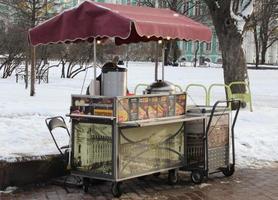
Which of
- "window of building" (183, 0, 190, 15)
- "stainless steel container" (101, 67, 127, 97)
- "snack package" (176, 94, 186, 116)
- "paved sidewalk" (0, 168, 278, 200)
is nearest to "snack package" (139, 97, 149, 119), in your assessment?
"stainless steel container" (101, 67, 127, 97)

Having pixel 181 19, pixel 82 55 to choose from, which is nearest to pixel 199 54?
pixel 82 55

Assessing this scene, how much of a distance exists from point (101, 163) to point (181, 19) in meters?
2.43

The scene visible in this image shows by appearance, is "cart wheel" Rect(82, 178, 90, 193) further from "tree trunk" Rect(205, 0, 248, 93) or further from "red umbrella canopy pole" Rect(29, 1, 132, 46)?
"tree trunk" Rect(205, 0, 248, 93)

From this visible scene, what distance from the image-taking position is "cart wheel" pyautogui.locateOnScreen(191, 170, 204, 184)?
816 centimetres

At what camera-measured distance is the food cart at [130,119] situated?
717 cm

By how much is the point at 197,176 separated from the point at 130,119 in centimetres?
155

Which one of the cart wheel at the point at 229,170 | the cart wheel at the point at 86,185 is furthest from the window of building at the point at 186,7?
the cart wheel at the point at 86,185

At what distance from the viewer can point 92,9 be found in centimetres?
730

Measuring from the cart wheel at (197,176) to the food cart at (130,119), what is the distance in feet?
0.05

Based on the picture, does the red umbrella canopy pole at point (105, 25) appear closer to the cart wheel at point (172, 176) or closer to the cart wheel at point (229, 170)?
the cart wheel at point (172, 176)

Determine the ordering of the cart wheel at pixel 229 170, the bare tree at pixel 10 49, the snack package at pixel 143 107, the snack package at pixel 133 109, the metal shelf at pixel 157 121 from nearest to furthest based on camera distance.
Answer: the metal shelf at pixel 157 121
the snack package at pixel 133 109
the snack package at pixel 143 107
the cart wheel at pixel 229 170
the bare tree at pixel 10 49

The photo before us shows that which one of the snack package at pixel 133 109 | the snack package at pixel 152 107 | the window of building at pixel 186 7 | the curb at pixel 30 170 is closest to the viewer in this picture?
the snack package at pixel 133 109

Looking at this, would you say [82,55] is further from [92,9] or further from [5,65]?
[92,9]

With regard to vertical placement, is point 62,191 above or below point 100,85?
below
